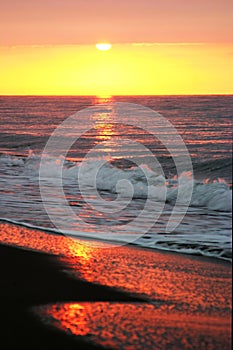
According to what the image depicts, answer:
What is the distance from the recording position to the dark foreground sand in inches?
225

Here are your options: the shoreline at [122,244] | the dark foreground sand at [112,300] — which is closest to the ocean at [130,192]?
the shoreline at [122,244]

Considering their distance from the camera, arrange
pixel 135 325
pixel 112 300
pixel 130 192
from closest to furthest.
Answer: pixel 135 325 < pixel 112 300 < pixel 130 192

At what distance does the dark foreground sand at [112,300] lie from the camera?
571 cm

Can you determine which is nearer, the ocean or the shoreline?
the shoreline

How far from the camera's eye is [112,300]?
6.93 metres

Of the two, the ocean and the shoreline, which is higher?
the ocean

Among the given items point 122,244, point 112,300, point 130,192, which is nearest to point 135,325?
point 112,300

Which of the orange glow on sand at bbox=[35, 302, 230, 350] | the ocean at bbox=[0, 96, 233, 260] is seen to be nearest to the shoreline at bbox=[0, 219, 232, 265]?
the ocean at bbox=[0, 96, 233, 260]

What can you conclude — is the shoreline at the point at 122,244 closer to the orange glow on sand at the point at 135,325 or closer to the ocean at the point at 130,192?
the ocean at the point at 130,192

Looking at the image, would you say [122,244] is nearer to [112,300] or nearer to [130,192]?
[112,300]

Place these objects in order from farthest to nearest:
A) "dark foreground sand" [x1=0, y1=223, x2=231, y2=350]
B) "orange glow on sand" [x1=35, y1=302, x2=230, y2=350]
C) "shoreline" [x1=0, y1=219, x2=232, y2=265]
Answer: "shoreline" [x1=0, y1=219, x2=232, y2=265] → "dark foreground sand" [x1=0, y1=223, x2=231, y2=350] → "orange glow on sand" [x1=35, y1=302, x2=230, y2=350]

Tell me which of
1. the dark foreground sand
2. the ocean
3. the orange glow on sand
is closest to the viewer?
the orange glow on sand

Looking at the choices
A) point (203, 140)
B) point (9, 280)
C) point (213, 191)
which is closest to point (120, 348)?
point (9, 280)

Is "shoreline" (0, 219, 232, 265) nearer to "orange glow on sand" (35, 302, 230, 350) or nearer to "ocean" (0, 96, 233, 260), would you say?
"ocean" (0, 96, 233, 260)
